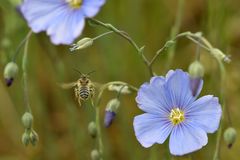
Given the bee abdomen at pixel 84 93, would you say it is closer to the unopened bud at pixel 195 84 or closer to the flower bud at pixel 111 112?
the flower bud at pixel 111 112

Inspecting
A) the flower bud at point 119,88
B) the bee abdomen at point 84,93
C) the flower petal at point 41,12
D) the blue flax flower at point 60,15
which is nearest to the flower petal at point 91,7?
the blue flax flower at point 60,15

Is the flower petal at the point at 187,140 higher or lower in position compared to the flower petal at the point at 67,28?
lower

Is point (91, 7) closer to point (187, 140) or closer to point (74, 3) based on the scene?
point (74, 3)

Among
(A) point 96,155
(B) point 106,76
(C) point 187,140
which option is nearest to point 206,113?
(C) point 187,140

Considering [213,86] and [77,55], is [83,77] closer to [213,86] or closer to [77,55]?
[213,86]

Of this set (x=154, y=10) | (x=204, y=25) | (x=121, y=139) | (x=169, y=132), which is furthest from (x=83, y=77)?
(x=154, y=10)

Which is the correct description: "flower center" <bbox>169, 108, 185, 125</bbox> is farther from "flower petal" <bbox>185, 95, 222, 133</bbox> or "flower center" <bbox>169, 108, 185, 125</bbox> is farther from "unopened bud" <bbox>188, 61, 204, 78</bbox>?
"unopened bud" <bbox>188, 61, 204, 78</bbox>

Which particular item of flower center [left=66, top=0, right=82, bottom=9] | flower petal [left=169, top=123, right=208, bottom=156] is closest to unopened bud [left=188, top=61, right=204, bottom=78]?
flower petal [left=169, top=123, right=208, bottom=156]
